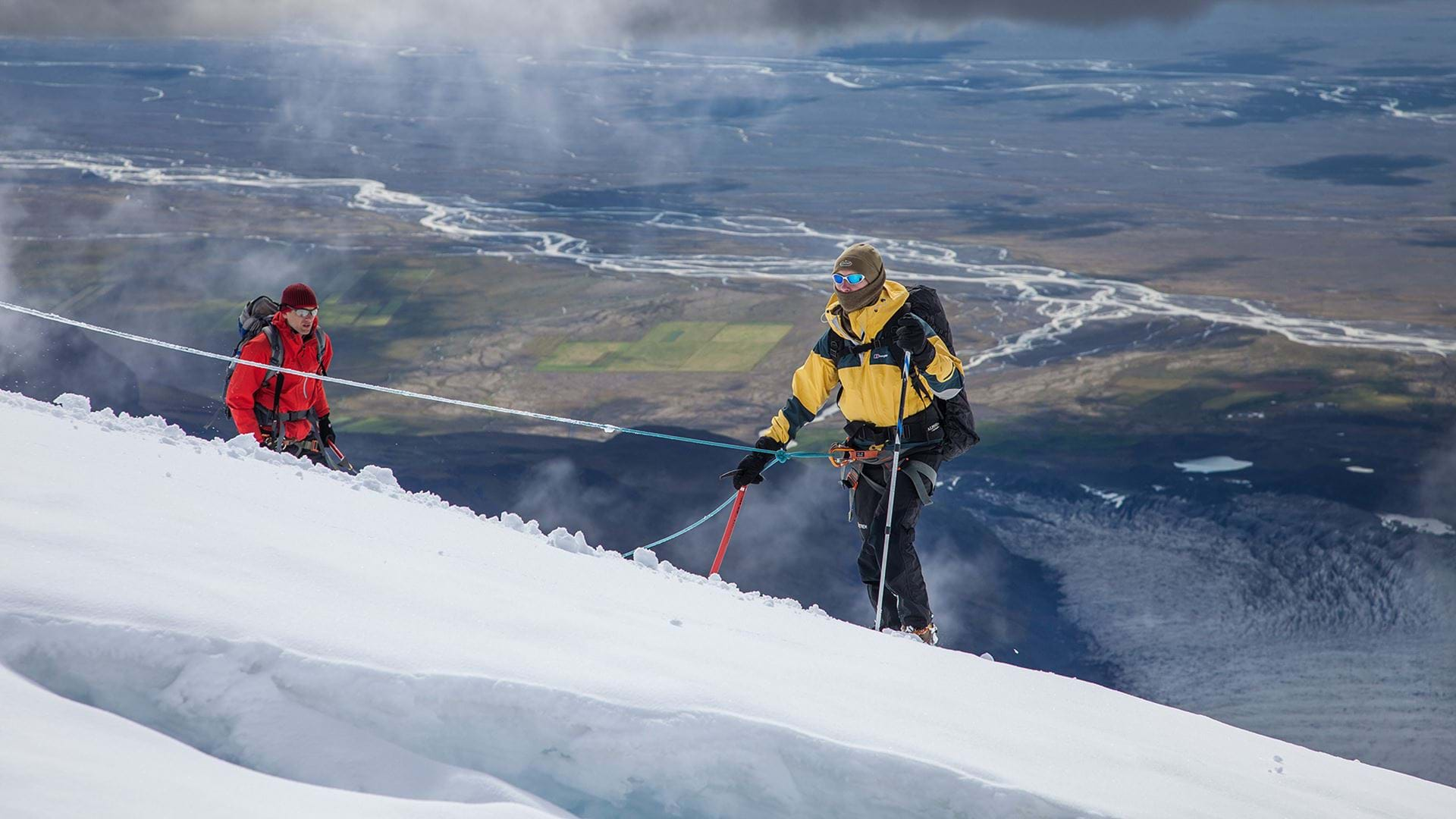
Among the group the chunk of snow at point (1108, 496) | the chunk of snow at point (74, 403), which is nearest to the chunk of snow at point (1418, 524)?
the chunk of snow at point (1108, 496)

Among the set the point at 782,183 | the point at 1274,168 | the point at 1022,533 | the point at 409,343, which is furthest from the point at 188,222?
the point at 1274,168

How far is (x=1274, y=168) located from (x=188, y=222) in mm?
115006

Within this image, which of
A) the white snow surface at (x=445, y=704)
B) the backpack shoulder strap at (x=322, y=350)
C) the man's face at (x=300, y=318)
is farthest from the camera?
the backpack shoulder strap at (x=322, y=350)

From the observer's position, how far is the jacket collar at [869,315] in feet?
23.7

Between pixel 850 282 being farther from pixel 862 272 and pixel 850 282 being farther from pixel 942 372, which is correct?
pixel 942 372

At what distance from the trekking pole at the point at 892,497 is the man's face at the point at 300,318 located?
4093 mm

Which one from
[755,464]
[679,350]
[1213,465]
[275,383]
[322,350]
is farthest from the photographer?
[679,350]

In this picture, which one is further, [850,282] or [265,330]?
[265,330]

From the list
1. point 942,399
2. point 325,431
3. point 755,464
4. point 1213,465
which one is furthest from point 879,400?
point 1213,465

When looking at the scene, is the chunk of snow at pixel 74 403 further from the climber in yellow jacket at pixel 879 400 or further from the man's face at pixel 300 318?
the climber in yellow jacket at pixel 879 400

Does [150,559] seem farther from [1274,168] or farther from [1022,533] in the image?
[1274,168]

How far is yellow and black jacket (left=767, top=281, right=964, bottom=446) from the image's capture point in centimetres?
726

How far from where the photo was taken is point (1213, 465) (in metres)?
58.1

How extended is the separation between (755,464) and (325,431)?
360cm
